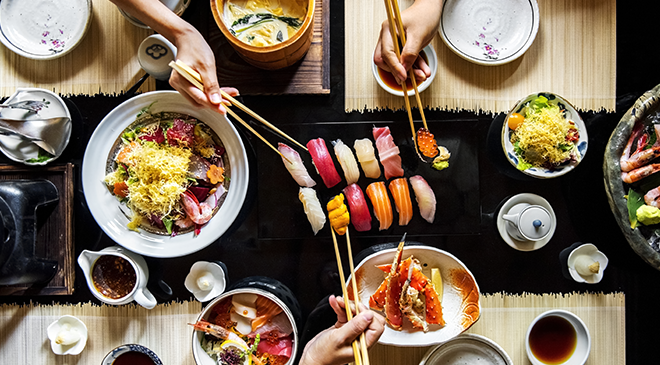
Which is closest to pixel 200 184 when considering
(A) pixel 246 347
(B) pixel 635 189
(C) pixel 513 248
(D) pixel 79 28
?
(A) pixel 246 347

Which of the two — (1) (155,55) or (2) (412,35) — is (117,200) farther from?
(2) (412,35)

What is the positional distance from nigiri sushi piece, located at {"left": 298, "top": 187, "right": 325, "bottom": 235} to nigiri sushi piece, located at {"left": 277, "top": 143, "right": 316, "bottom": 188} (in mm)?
50

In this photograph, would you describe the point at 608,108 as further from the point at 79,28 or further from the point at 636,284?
the point at 79,28

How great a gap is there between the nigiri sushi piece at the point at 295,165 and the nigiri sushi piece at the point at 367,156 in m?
0.30

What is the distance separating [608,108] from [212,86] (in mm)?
2162

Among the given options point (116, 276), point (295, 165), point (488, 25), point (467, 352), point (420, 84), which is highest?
point (488, 25)

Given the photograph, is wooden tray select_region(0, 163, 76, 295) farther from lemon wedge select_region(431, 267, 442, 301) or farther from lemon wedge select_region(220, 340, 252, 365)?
lemon wedge select_region(431, 267, 442, 301)

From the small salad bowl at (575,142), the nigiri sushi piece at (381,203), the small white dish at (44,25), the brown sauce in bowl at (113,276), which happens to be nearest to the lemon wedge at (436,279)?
the nigiri sushi piece at (381,203)

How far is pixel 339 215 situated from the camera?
2.20 meters

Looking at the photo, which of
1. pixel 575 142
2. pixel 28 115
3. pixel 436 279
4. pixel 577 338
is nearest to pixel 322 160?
pixel 436 279

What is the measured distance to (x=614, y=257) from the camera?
241 cm

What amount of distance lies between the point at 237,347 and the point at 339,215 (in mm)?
840

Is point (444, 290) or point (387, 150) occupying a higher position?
point (387, 150)

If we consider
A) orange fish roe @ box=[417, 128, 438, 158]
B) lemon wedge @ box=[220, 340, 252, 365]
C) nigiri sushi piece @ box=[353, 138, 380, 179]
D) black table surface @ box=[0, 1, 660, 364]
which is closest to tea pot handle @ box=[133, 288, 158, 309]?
black table surface @ box=[0, 1, 660, 364]
